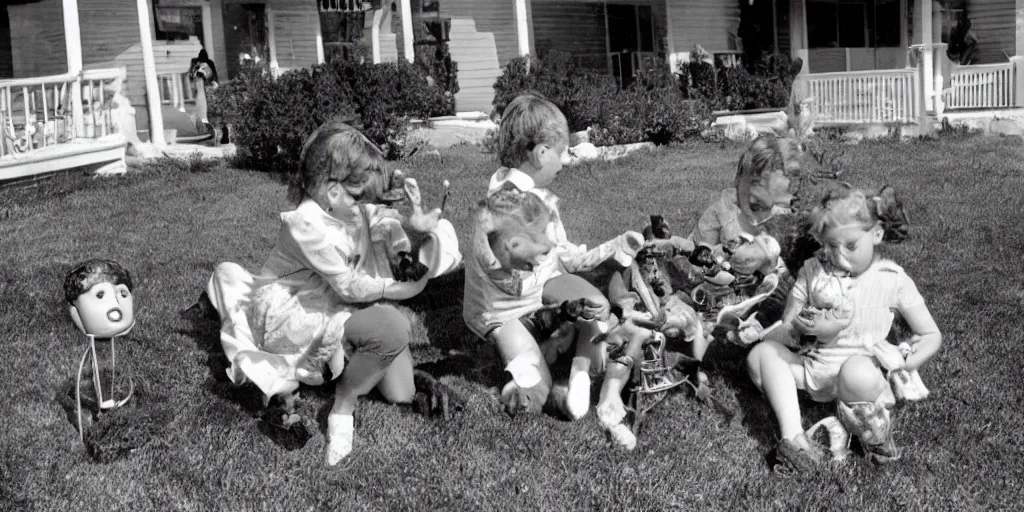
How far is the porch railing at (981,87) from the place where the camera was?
1586cm

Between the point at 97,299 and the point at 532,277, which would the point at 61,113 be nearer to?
the point at 97,299

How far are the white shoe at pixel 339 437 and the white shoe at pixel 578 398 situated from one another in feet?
2.96

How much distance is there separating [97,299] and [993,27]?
1928cm

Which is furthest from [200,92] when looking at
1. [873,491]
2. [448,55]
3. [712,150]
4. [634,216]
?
[873,491]

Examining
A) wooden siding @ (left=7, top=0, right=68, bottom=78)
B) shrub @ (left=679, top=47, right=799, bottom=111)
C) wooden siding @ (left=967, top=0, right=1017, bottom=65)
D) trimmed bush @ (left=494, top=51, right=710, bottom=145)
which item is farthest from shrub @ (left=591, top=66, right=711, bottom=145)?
wooden siding @ (left=967, top=0, right=1017, bottom=65)

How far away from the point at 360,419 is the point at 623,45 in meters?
15.3

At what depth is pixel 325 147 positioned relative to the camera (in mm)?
4191

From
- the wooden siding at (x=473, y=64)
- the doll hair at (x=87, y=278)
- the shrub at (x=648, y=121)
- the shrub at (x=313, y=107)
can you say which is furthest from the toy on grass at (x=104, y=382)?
the wooden siding at (x=473, y=64)

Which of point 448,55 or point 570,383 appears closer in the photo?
point 570,383

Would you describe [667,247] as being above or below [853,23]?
below

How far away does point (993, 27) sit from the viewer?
19422 mm

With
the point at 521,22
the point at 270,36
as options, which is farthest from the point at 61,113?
the point at 521,22

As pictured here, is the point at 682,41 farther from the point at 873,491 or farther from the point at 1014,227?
the point at 873,491

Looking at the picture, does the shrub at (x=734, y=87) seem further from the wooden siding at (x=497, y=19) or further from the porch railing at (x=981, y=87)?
the wooden siding at (x=497, y=19)
